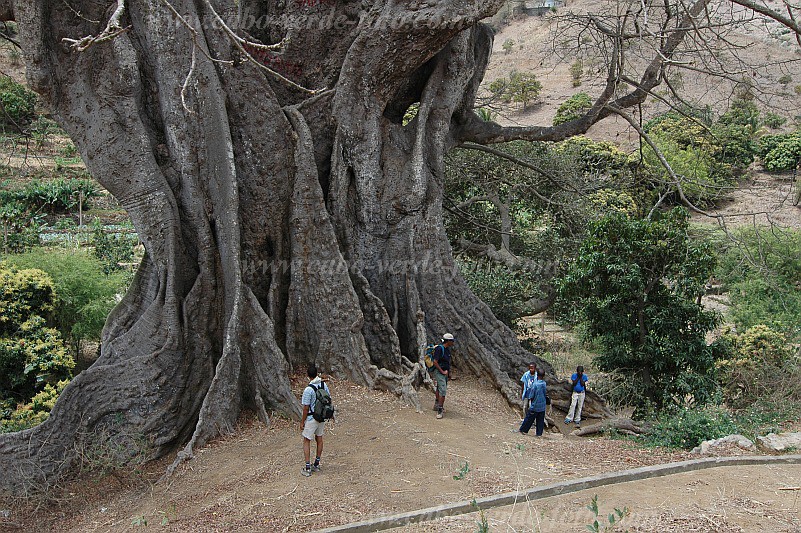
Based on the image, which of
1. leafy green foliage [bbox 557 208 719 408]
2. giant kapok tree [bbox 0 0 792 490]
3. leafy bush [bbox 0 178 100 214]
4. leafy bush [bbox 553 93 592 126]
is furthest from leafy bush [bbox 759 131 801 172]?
leafy bush [bbox 0 178 100 214]

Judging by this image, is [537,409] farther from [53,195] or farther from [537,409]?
[53,195]

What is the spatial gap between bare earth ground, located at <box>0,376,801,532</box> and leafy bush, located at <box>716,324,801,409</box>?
522 centimetres

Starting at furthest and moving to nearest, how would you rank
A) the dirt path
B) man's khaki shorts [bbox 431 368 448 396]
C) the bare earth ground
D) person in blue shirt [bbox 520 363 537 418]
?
person in blue shirt [bbox 520 363 537 418] → man's khaki shorts [bbox 431 368 448 396] → the bare earth ground → the dirt path

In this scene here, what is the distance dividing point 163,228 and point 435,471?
413 centimetres

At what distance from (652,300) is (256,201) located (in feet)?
20.5

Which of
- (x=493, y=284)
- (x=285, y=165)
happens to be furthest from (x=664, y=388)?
(x=285, y=165)

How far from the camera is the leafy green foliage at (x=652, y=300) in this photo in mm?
10477

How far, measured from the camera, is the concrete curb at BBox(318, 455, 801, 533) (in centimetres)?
518

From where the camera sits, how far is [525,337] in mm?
16172

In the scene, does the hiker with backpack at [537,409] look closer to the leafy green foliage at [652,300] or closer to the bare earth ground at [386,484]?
the bare earth ground at [386,484]

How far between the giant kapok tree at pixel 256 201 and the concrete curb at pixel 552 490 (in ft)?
8.16

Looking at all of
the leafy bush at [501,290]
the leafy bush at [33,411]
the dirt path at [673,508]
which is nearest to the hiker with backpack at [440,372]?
the dirt path at [673,508]

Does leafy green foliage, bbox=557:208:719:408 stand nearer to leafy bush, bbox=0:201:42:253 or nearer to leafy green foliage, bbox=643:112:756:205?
leafy green foliage, bbox=643:112:756:205

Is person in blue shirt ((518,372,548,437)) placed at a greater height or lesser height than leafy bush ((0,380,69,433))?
greater
